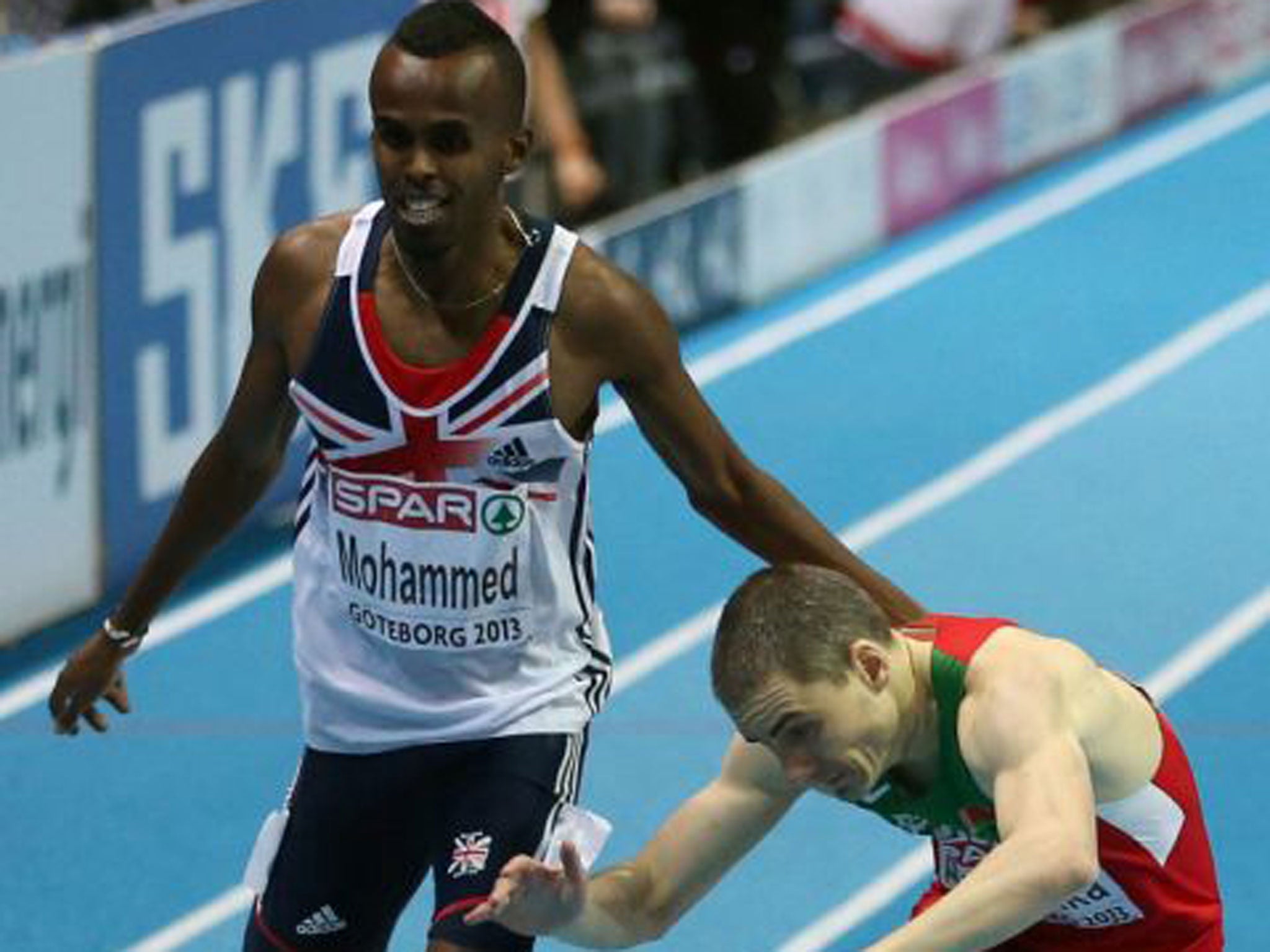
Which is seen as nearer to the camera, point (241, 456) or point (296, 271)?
point (296, 271)

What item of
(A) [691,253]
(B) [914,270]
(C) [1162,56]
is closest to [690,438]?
(A) [691,253]

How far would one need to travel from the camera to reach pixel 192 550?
5297 mm

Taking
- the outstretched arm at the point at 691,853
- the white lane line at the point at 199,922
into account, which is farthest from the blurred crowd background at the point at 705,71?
the outstretched arm at the point at 691,853

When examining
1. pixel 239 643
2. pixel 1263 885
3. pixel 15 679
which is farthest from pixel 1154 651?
pixel 15 679

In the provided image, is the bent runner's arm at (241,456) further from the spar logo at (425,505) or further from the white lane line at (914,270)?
the white lane line at (914,270)

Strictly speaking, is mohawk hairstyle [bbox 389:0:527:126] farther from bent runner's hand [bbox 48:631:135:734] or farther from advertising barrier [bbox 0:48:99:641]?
advertising barrier [bbox 0:48:99:641]

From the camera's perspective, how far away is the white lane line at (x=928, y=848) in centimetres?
705

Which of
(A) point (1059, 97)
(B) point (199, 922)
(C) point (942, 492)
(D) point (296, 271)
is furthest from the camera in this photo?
(A) point (1059, 97)

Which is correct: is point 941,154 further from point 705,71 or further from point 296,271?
point 296,271

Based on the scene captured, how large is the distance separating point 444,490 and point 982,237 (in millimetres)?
9346

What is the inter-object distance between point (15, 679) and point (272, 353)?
4.10m

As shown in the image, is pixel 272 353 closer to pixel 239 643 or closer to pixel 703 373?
pixel 239 643

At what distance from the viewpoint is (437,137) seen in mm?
4656

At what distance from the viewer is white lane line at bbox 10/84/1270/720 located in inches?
375
